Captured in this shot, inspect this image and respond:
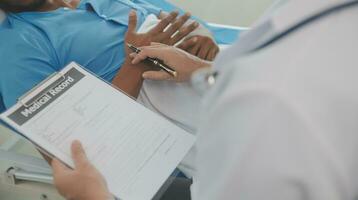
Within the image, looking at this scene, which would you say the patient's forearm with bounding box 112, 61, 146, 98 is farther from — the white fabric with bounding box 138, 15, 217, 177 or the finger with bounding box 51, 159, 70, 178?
the finger with bounding box 51, 159, 70, 178

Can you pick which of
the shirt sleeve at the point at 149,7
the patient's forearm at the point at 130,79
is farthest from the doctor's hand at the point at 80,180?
the shirt sleeve at the point at 149,7

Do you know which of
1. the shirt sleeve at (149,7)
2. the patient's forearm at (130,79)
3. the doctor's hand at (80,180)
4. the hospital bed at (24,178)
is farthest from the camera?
the shirt sleeve at (149,7)

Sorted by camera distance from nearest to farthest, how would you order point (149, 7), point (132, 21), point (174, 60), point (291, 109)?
point (291, 109)
point (174, 60)
point (132, 21)
point (149, 7)

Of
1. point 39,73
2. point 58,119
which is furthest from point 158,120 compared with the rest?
point 39,73

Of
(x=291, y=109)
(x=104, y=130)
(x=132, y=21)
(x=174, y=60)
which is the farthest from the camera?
(x=132, y=21)

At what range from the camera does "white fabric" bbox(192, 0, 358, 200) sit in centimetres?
32

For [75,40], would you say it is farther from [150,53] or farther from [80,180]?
[80,180]

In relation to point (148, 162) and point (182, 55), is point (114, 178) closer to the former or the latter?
point (148, 162)

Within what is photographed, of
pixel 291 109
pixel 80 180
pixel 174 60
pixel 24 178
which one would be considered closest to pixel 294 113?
pixel 291 109

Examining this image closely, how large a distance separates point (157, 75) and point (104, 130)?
23 cm

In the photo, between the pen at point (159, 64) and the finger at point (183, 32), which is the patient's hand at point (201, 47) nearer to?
the finger at point (183, 32)

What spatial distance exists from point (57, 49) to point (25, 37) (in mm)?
99

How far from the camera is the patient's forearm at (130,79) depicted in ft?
3.72

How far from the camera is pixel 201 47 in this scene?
4.03 ft
